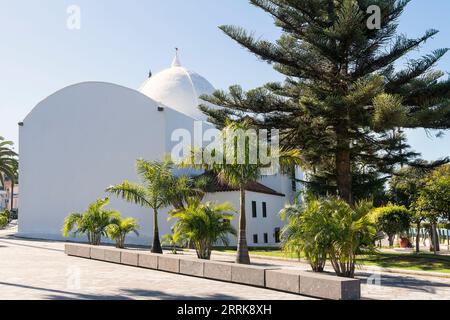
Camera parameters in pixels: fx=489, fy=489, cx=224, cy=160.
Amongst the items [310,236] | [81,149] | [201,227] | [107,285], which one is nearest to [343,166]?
[201,227]

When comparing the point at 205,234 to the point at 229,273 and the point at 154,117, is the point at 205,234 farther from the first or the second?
the point at 154,117

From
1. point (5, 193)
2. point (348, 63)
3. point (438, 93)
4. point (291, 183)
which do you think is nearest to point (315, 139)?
point (348, 63)

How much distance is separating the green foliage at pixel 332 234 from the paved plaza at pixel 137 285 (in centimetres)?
84

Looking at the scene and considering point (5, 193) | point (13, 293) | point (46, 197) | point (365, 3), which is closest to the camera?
point (13, 293)

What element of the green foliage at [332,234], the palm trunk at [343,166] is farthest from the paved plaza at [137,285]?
the palm trunk at [343,166]

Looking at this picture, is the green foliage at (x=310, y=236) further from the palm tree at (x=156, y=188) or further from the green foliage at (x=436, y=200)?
the green foliage at (x=436, y=200)

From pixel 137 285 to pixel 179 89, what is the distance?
27.5 m

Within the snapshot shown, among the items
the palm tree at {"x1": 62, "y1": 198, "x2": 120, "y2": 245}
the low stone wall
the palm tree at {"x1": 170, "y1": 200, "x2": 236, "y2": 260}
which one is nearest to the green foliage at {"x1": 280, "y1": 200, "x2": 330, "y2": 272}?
the low stone wall

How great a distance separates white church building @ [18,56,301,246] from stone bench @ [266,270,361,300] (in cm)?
1690

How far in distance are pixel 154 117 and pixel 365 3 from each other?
45.6 ft

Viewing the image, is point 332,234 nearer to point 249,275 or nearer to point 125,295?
point 249,275

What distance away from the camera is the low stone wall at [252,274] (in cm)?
890

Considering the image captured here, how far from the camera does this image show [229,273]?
1141 cm

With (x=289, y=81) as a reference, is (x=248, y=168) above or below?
below
